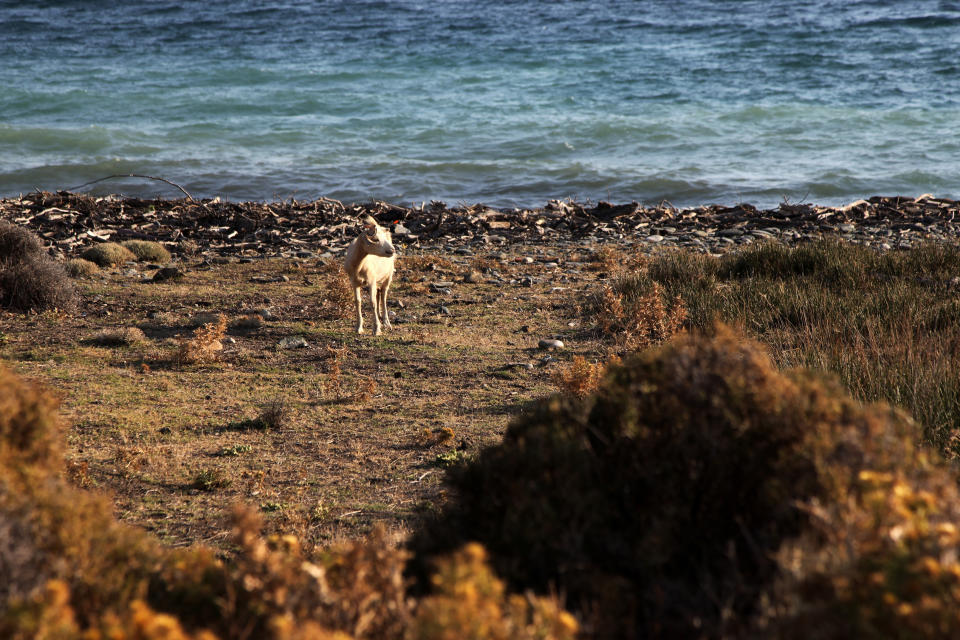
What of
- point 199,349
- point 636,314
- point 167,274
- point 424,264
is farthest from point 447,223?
point 199,349

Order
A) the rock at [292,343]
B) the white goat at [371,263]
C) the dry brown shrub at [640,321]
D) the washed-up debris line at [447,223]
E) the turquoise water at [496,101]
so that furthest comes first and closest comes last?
the turquoise water at [496,101] → the washed-up debris line at [447,223] → the white goat at [371,263] → the rock at [292,343] → the dry brown shrub at [640,321]

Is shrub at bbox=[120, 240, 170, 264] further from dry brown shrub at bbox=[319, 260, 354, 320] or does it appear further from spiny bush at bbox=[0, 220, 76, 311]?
dry brown shrub at bbox=[319, 260, 354, 320]

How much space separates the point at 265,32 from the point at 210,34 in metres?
3.26

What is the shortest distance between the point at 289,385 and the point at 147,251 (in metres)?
6.22

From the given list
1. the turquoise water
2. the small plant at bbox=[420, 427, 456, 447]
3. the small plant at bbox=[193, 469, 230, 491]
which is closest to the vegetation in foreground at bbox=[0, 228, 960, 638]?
the small plant at bbox=[193, 469, 230, 491]

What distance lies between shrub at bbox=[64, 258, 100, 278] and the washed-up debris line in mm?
1657

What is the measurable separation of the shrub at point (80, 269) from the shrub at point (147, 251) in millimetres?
1198

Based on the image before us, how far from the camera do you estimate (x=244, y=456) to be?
5137 millimetres

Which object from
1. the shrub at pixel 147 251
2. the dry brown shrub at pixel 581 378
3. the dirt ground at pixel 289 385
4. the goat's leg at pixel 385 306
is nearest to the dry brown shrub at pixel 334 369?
the dirt ground at pixel 289 385

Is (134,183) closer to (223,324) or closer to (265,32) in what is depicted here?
(223,324)

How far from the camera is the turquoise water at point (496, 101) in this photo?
20.4m

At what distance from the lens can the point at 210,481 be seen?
4660 mm

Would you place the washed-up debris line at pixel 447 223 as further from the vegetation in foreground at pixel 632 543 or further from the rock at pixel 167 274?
the vegetation in foreground at pixel 632 543

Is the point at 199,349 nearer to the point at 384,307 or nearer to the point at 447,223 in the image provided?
the point at 384,307
